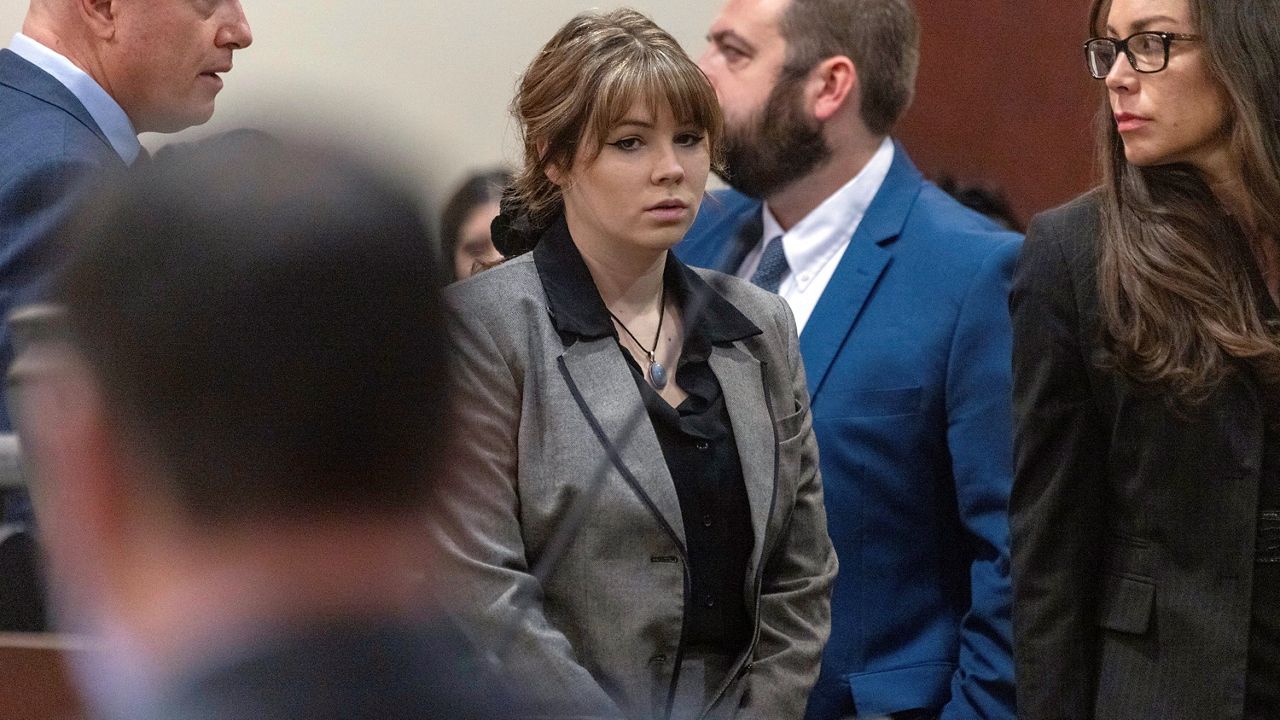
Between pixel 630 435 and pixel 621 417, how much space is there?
0.08 ft

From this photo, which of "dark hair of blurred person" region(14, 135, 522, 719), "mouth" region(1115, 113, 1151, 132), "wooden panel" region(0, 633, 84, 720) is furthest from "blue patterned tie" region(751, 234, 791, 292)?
"dark hair of blurred person" region(14, 135, 522, 719)

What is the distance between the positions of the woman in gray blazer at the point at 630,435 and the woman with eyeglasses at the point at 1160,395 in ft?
1.03

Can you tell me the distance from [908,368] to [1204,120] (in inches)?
25.8

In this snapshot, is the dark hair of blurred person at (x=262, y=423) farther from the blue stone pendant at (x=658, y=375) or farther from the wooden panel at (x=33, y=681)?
the blue stone pendant at (x=658, y=375)

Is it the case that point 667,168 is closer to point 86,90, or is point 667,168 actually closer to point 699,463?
point 699,463

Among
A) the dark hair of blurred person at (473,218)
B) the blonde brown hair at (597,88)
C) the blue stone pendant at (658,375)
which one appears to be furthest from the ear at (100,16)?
the dark hair of blurred person at (473,218)

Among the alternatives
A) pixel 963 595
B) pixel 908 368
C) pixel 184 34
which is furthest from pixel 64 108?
pixel 963 595

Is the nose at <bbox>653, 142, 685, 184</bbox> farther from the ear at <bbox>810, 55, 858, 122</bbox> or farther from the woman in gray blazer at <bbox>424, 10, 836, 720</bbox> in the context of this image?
the ear at <bbox>810, 55, 858, 122</bbox>

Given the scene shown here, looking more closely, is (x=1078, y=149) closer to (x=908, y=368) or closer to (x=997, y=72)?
(x=997, y=72)

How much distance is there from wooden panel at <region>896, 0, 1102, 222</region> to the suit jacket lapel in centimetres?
265

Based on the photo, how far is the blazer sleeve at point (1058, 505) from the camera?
1962 mm

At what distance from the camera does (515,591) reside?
173 cm

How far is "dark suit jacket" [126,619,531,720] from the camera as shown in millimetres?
650

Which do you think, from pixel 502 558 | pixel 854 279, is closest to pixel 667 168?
pixel 502 558
